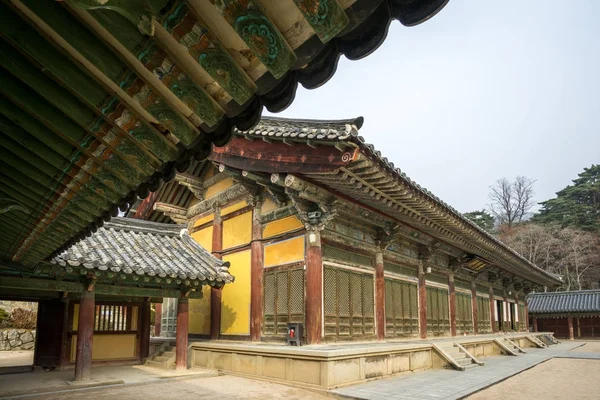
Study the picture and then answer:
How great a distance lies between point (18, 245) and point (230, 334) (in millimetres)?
7481

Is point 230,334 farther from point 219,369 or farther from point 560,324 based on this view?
point 560,324

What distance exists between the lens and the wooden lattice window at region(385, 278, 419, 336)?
13.0 metres

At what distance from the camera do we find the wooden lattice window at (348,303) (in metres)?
10.7

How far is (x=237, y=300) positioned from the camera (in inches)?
484

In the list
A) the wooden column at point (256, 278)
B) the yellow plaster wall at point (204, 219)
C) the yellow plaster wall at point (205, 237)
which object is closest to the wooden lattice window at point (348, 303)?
the wooden column at point (256, 278)

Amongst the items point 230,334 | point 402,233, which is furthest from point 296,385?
point 402,233

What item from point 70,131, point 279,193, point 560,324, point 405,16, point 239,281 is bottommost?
point 560,324

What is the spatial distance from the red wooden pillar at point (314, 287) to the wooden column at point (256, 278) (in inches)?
68.5

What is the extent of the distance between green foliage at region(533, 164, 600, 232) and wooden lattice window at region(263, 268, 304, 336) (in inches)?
1749

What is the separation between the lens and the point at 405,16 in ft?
6.13

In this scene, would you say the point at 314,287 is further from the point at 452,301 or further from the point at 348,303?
the point at 452,301

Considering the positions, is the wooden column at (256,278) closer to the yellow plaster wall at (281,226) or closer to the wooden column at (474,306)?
the yellow plaster wall at (281,226)

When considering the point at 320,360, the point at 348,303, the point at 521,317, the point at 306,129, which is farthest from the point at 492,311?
the point at 306,129

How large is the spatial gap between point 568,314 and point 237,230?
31.0 metres
